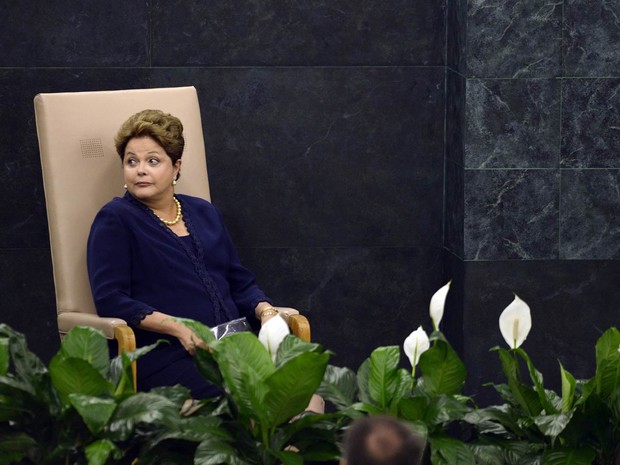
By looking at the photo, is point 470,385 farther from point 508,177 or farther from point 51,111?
point 51,111

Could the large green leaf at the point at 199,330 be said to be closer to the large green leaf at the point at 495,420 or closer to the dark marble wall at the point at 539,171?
the large green leaf at the point at 495,420

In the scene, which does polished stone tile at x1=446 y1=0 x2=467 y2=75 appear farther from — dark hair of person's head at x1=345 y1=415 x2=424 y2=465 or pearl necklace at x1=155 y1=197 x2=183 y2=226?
dark hair of person's head at x1=345 y1=415 x2=424 y2=465

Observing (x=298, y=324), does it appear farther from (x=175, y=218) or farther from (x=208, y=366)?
(x=208, y=366)

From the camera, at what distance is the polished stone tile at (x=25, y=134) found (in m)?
4.55

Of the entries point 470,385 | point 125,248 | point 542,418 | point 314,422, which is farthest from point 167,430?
point 470,385

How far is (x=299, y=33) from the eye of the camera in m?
4.64

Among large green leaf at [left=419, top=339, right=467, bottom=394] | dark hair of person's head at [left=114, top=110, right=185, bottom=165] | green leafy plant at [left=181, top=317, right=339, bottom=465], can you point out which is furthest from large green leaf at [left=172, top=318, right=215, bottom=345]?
dark hair of person's head at [left=114, top=110, right=185, bottom=165]

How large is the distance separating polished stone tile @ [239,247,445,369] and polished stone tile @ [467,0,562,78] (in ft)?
2.64

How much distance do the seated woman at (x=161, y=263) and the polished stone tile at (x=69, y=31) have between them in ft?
3.25

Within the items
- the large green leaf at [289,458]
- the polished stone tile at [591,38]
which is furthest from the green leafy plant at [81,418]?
the polished stone tile at [591,38]

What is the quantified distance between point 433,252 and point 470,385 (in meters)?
0.55

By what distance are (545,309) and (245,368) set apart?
7.32 feet

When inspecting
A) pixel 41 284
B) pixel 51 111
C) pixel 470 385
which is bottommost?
pixel 470 385

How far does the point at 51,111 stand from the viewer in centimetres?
375
